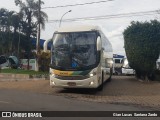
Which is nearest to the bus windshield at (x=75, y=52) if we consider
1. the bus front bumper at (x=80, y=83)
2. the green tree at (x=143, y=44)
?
the bus front bumper at (x=80, y=83)

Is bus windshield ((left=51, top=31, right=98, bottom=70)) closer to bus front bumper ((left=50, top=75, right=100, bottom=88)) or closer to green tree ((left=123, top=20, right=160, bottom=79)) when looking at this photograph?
bus front bumper ((left=50, top=75, right=100, bottom=88))

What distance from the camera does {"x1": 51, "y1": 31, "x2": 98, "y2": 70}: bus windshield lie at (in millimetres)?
19594

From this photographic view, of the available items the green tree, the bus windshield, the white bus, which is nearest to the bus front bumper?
the white bus

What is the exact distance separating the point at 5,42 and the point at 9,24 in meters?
3.07

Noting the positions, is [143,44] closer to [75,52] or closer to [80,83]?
[75,52]

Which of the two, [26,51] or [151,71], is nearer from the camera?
[151,71]

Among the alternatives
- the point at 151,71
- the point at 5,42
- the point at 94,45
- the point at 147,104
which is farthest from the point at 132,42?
the point at 5,42

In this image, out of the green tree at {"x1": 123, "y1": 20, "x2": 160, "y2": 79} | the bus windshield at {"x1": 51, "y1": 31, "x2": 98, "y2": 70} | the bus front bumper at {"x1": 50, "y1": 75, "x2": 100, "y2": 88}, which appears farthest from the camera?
the green tree at {"x1": 123, "y1": 20, "x2": 160, "y2": 79}

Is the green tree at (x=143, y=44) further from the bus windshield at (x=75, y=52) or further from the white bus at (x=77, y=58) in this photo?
the bus windshield at (x=75, y=52)

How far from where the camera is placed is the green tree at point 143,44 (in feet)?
88.5

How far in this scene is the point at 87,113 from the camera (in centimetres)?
1248

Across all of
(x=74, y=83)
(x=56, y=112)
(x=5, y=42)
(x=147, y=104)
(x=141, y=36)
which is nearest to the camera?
(x=56, y=112)

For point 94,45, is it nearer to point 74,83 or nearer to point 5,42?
point 74,83

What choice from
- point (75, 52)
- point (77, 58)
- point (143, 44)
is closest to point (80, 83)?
point (77, 58)
